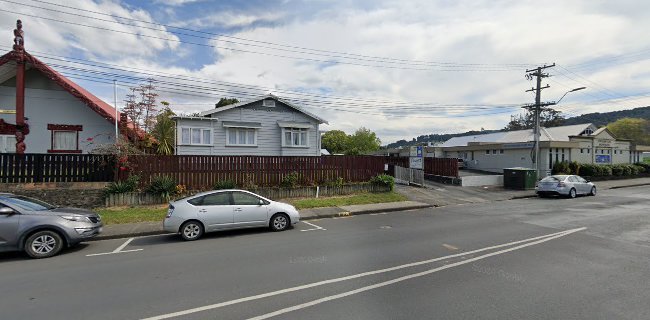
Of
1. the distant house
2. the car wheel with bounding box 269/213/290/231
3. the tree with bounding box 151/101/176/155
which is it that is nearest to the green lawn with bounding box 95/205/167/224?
the car wheel with bounding box 269/213/290/231

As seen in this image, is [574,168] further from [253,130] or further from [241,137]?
[241,137]

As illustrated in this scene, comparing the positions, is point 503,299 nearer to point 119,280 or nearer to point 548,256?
point 548,256

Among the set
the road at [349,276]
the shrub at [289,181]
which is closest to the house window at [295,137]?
the shrub at [289,181]

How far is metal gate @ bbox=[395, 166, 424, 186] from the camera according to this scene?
22.5 meters

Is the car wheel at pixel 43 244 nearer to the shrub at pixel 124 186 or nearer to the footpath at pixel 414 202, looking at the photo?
the footpath at pixel 414 202

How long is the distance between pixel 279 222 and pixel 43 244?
562 cm

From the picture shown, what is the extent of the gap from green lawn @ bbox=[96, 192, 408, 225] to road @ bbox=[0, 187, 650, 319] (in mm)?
2551

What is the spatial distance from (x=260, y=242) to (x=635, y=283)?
726cm

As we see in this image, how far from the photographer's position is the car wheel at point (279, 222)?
34.6 ft

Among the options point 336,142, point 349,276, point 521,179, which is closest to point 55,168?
point 349,276

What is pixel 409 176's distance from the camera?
2320cm

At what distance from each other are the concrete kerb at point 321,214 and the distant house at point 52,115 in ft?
28.0

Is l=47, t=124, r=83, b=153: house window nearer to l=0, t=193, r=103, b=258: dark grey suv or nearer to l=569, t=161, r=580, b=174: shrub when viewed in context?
l=0, t=193, r=103, b=258: dark grey suv

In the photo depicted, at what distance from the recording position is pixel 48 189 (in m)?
12.9
